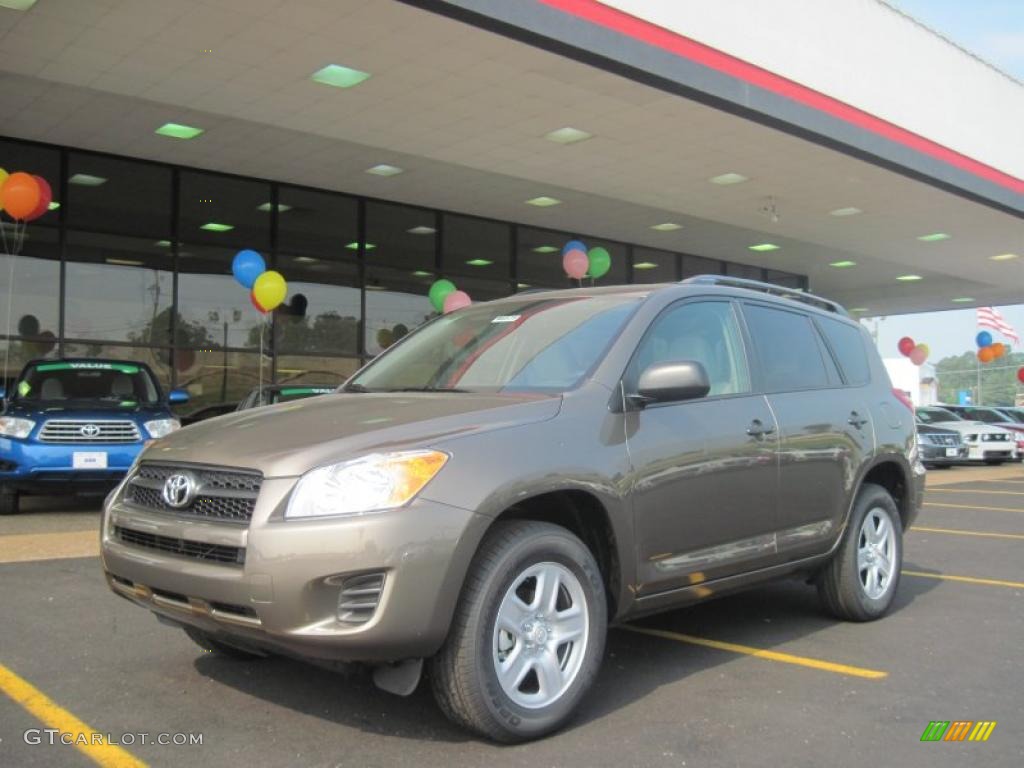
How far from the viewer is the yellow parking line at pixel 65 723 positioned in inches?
127

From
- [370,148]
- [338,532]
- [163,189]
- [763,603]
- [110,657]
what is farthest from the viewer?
[163,189]

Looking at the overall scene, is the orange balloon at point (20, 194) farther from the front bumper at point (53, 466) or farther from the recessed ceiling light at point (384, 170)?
the recessed ceiling light at point (384, 170)

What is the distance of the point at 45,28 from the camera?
32.6 feet

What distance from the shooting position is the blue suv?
940 cm

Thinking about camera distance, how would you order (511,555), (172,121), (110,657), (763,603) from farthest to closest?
(172,121) → (763,603) → (110,657) → (511,555)

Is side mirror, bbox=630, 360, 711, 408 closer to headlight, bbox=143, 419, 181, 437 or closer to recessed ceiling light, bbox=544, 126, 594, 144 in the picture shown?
headlight, bbox=143, 419, 181, 437

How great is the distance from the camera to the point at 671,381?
3.91 meters

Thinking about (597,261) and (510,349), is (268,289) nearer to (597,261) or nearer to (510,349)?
(597,261)

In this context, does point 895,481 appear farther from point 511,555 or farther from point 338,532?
point 338,532

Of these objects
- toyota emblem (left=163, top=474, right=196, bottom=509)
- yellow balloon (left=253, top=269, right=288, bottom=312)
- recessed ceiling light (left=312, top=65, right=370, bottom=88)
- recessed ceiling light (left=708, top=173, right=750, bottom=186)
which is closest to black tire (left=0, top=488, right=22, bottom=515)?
yellow balloon (left=253, top=269, right=288, bottom=312)

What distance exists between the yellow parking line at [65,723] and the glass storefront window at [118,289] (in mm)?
11856

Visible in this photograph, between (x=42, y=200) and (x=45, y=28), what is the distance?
88.5 inches

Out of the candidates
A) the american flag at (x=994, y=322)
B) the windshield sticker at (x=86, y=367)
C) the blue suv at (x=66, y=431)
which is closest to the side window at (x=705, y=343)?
the blue suv at (x=66, y=431)

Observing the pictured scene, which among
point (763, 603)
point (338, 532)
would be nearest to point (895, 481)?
point (763, 603)
